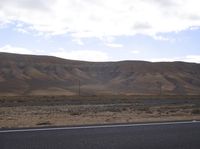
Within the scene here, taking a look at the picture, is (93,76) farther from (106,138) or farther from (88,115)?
(106,138)

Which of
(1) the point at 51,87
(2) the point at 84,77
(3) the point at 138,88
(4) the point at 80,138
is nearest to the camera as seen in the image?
(4) the point at 80,138

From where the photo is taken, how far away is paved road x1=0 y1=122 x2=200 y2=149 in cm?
793

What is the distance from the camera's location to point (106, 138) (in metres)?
8.90

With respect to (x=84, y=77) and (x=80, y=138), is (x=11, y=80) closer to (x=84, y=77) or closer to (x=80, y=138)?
(x=84, y=77)

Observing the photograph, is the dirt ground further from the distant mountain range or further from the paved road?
the distant mountain range

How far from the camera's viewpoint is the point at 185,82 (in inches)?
4104

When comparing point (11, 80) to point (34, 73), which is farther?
point (34, 73)

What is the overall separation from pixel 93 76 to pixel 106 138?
3752 inches

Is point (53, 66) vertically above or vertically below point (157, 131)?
above

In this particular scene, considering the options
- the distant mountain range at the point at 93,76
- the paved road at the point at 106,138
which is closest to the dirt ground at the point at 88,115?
the paved road at the point at 106,138

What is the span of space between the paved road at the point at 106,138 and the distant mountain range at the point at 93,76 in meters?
70.2

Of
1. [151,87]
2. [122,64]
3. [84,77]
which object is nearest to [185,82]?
[151,87]

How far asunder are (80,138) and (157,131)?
2380mm

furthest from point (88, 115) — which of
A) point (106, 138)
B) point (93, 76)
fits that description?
point (93, 76)
